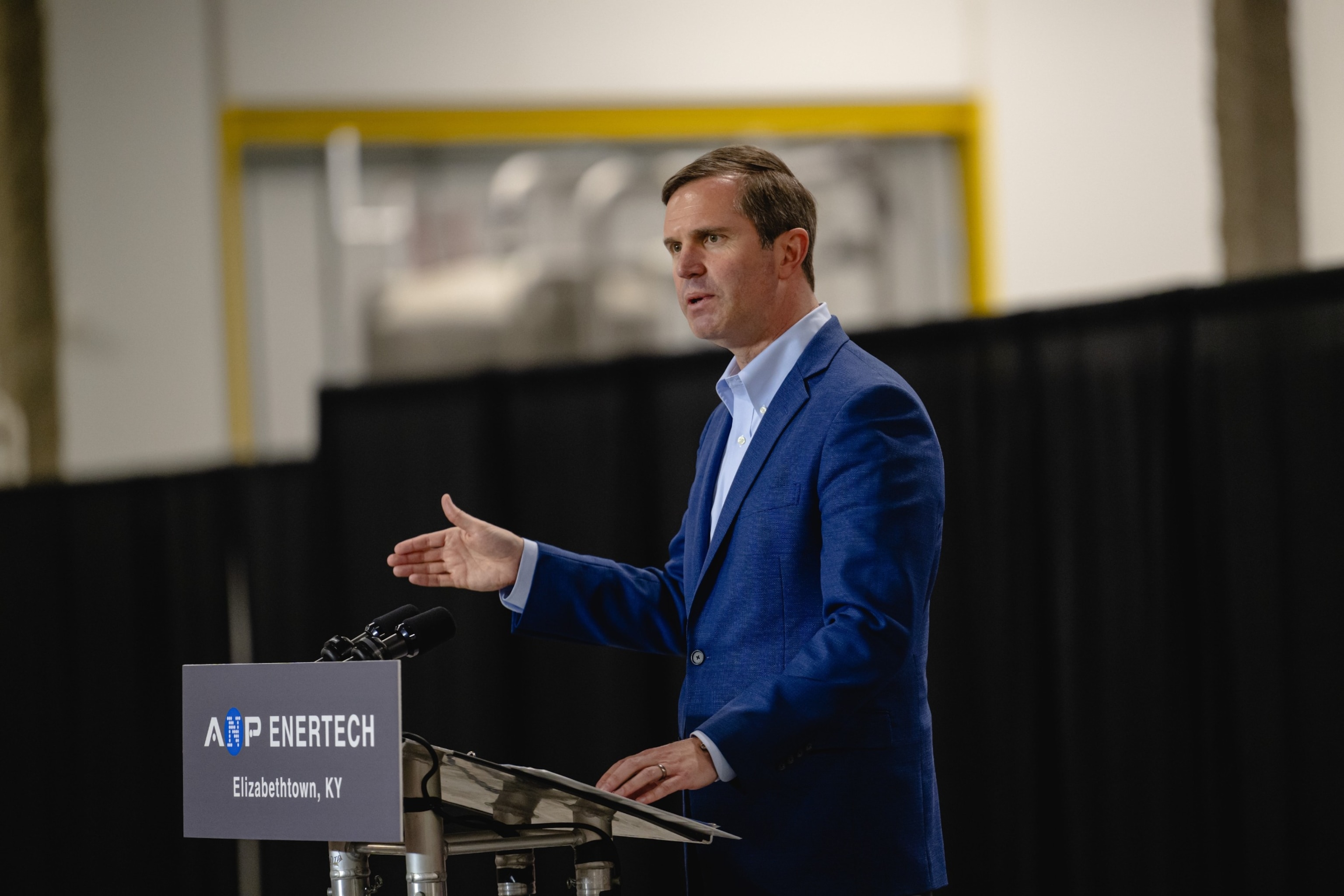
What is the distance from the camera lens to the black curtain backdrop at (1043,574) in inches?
108

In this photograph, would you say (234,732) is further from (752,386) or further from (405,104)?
(405,104)

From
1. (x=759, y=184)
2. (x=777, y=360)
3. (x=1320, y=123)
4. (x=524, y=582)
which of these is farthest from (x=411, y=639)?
(x=1320, y=123)

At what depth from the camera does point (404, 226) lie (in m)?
5.22

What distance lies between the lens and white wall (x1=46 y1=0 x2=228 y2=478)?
16.9 ft

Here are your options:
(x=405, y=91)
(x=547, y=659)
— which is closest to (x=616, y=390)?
(x=547, y=659)

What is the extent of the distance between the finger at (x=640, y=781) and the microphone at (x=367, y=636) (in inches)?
10.9

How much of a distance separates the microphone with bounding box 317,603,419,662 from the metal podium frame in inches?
5.3

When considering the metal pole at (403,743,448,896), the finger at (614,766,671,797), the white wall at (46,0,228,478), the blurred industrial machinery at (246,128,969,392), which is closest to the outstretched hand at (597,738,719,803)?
the finger at (614,766,671,797)

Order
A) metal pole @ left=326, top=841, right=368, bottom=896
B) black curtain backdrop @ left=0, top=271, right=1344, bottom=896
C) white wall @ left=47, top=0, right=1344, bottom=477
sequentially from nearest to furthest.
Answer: metal pole @ left=326, top=841, right=368, bottom=896 < black curtain backdrop @ left=0, top=271, right=1344, bottom=896 < white wall @ left=47, top=0, right=1344, bottom=477

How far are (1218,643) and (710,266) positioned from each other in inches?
70.4

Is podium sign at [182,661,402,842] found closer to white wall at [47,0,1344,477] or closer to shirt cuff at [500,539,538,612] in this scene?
shirt cuff at [500,539,538,612]


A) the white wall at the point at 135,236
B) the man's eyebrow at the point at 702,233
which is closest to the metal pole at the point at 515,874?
the man's eyebrow at the point at 702,233

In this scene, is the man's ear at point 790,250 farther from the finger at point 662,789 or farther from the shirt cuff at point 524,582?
the finger at point 662,789

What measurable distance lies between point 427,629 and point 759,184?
2.03ft
